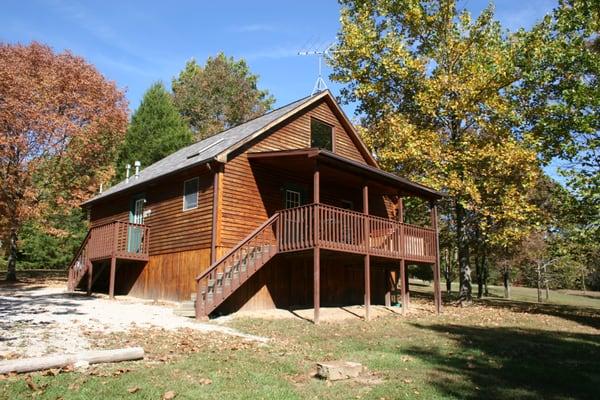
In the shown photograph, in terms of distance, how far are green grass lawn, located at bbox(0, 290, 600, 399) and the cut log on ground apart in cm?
17

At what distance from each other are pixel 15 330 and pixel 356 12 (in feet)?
78.0

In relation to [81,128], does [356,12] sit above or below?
above

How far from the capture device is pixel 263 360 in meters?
8.68

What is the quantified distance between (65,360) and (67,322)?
488 cm

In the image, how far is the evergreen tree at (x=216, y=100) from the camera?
164 feet

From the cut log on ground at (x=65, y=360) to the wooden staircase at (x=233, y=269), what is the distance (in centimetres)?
545

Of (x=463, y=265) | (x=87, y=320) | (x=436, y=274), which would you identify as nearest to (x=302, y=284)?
(x=436, y=274)

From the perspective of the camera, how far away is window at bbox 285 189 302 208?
61.6 ft

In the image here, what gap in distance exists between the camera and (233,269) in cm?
1500

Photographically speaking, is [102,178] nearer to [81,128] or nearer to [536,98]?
[81,128]

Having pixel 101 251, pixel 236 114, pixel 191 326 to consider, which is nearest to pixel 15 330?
pixel 191 326

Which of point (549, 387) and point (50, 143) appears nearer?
point (549, 387)

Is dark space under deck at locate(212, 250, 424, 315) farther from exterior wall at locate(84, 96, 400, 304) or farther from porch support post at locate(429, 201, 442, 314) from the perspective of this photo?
porch support post at locate(429, 201, 442, 314)

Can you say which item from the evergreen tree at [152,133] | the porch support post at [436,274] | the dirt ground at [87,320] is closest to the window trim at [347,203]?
the porch support post at [436,274]
